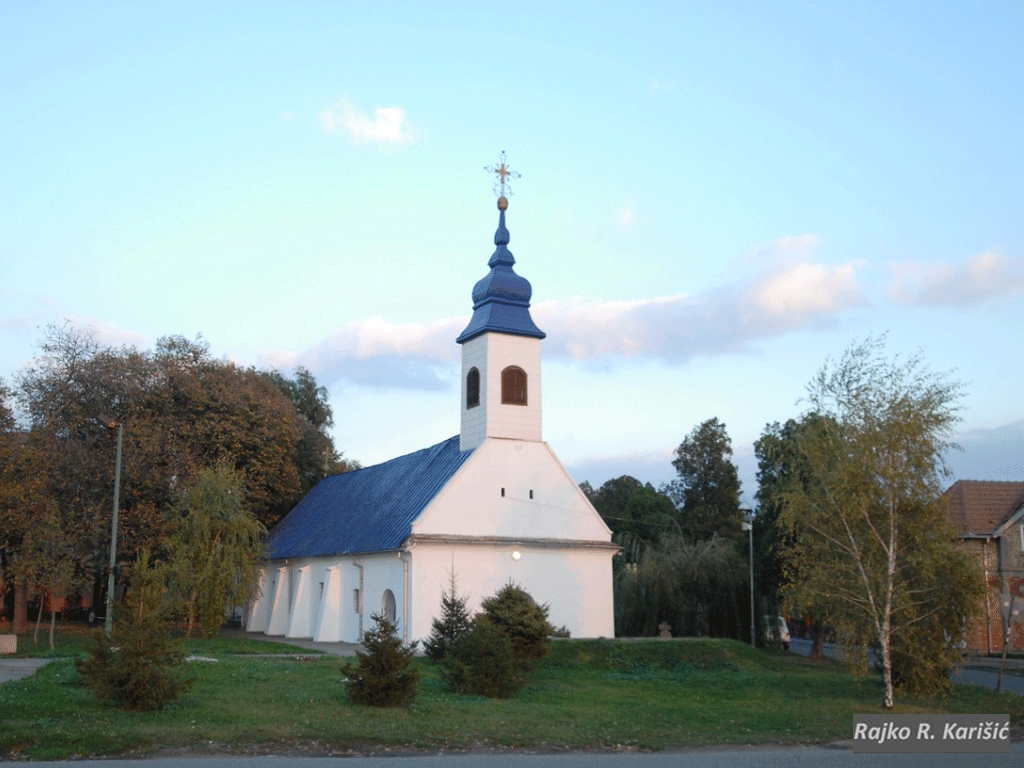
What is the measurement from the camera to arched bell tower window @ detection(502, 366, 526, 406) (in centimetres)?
3544

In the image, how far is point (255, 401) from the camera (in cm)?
4388

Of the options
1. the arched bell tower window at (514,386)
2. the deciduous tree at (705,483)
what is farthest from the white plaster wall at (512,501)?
the deciduous tree at (705,483)

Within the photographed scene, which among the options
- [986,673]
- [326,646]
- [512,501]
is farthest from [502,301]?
[986,673]

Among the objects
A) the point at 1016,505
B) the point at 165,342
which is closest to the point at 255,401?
the point at 165,342

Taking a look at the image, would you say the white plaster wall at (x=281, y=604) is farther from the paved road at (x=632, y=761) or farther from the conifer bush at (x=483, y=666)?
the paved road at (x=632, y=761)

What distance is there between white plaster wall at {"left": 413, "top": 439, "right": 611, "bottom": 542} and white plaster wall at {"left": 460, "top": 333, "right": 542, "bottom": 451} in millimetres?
520

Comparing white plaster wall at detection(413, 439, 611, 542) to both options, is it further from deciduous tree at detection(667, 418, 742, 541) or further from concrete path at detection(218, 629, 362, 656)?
deciduous tree at detection(667, 418, 742, 541)

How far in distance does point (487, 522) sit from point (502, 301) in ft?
26.4

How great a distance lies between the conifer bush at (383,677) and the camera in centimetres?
1734

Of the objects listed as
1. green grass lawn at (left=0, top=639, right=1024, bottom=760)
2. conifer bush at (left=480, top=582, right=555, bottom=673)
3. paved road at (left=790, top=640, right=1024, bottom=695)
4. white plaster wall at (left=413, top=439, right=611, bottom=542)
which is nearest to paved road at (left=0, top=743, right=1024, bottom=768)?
green grass lawn at (left=0, top=639, right=1024, bottom=760)

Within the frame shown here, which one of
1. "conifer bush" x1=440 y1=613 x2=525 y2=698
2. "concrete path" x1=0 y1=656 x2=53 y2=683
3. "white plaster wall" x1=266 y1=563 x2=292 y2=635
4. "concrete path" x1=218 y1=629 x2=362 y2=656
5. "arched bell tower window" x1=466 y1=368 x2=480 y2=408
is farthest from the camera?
"white plaster wall" x1=266 y1=563 x2=292 y2=635

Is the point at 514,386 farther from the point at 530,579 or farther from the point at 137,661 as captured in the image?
the point at 137,661

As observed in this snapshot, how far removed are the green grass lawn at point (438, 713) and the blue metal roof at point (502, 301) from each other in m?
13.4

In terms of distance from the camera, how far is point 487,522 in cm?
3375
